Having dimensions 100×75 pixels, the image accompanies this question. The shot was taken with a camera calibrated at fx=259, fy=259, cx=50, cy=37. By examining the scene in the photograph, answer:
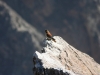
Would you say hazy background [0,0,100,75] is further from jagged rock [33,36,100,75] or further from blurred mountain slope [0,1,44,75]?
jagged rock [33,36,100,75]

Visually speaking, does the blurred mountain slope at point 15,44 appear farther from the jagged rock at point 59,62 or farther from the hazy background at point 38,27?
the jagged rock at point 59,62

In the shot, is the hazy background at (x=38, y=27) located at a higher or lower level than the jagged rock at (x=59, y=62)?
higher

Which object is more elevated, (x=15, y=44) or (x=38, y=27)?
(x=38, y=27)

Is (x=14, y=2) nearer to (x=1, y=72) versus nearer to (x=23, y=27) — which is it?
(x=23, y=27)

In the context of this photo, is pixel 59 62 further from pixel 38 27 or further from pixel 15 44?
pixel 38 27

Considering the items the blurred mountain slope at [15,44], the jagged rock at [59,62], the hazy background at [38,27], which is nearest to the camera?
the jagged rock at [59,62]

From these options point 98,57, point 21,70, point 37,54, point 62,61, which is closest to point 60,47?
point 62,61

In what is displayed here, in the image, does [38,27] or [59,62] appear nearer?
[59,62]

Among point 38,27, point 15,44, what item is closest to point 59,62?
point 15,44

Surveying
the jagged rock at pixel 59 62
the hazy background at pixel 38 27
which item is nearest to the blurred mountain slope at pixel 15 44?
the hazy background at pixel 38 27
